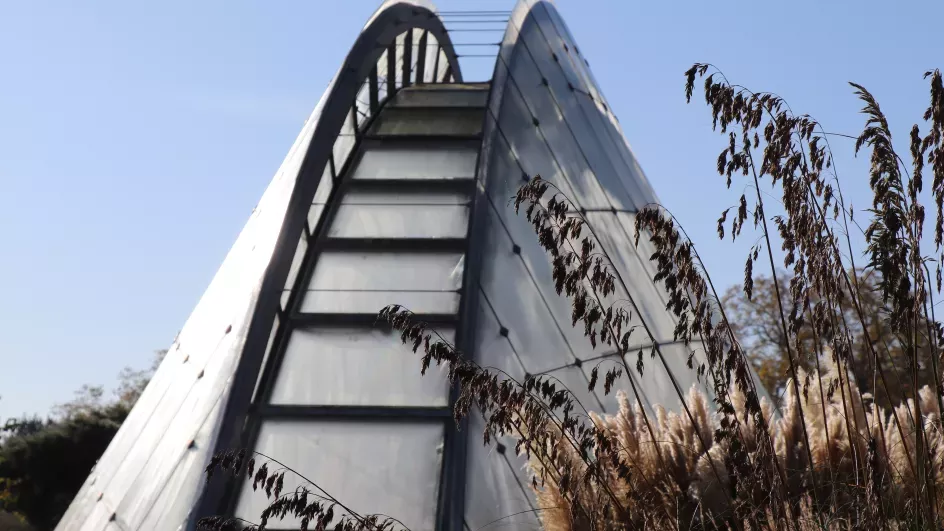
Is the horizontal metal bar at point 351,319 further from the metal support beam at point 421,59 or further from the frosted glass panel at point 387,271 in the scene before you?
the metal support beam at point 421,59

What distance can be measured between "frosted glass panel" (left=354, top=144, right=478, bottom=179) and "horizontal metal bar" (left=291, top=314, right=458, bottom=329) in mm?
2453

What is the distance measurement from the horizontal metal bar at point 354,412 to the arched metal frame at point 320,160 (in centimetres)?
22

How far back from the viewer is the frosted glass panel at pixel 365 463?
6676mm

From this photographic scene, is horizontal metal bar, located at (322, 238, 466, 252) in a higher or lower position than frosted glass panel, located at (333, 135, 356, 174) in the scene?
lower

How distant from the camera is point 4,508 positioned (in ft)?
75.8

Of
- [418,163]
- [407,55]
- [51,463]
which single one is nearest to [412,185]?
[418,163]

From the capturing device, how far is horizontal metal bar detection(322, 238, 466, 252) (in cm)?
931

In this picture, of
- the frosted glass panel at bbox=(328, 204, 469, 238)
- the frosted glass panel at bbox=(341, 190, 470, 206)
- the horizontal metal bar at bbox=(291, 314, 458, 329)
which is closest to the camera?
the horizontal metal bar at bbox=(291, 314, 458, 329)

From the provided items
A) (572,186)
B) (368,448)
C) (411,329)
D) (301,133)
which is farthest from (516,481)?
(301,133)

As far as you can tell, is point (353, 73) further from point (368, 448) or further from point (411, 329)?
point (411, 329)

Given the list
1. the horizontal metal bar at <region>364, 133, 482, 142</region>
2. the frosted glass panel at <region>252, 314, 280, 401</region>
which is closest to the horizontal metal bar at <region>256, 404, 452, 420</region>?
the frosted glass panel at <region>252, 314, 280, 401</region>

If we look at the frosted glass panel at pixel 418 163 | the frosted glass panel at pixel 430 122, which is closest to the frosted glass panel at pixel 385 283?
the frosted glass panel at pixel 418 163

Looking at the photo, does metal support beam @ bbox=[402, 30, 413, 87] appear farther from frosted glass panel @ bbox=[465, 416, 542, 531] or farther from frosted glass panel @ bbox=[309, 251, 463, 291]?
frosted glass panel @ bbox=[465, 416, 542, 531]

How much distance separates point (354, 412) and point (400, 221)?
2970 millimetres
